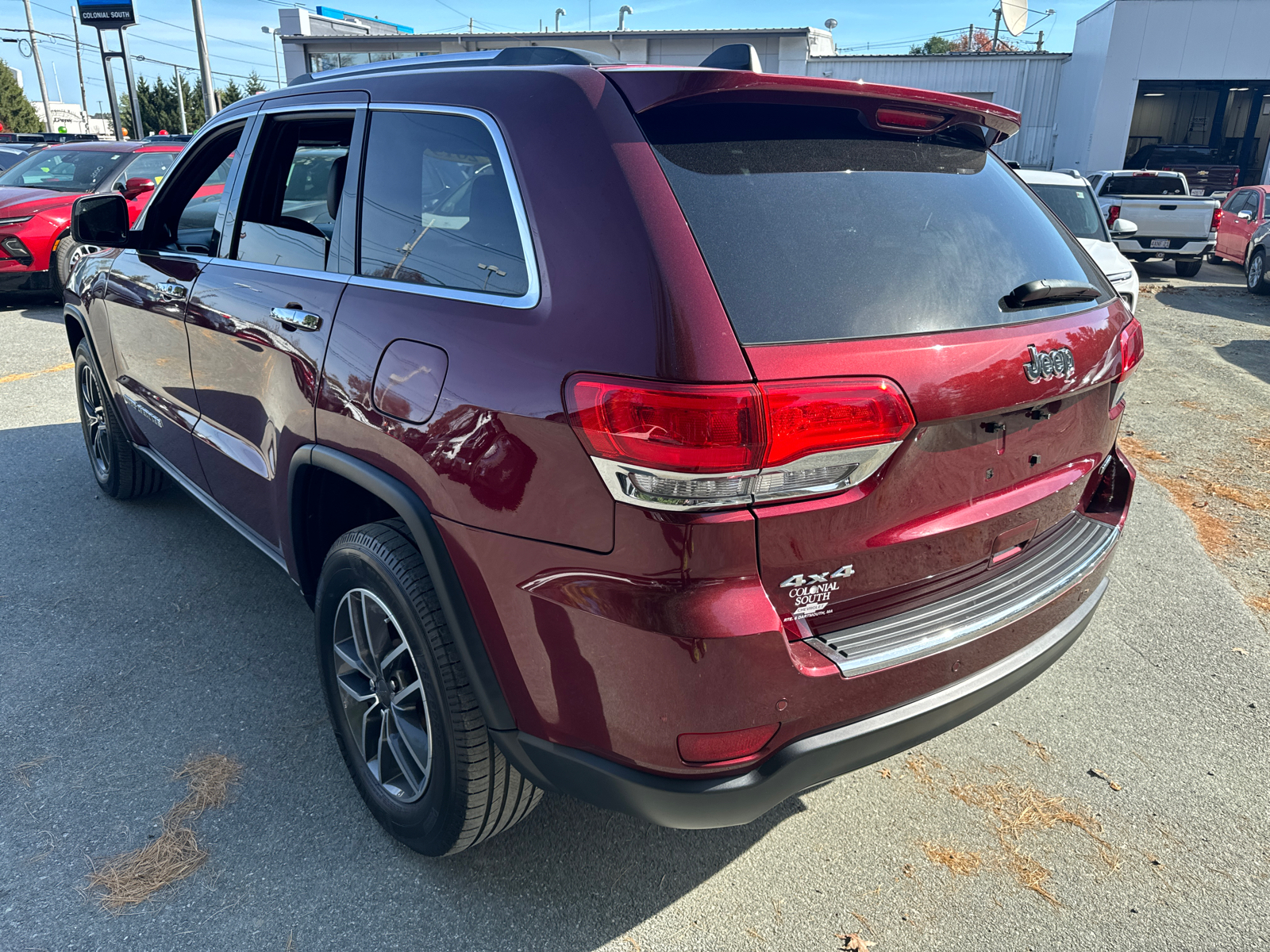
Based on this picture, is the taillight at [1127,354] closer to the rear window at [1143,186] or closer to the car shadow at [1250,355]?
the car shadow at [1250,355]

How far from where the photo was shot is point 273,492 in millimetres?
2797

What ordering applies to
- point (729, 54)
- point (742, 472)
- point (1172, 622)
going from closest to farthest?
point (742, 472), point (729, 54), point (1172, 622)

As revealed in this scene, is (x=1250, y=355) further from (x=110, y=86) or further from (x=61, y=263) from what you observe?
(x=110, y=86)

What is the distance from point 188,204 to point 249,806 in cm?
258

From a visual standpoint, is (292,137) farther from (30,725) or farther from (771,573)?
(771,573)

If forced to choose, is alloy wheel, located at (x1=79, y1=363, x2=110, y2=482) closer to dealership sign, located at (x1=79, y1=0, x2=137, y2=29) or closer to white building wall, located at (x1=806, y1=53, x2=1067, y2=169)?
dealership sign, located at (x1=79, y1=0, x2=137, y2=29)

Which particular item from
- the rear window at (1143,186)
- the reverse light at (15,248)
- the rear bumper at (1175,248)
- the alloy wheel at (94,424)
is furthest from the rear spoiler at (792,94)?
the rear window at (1143,186)

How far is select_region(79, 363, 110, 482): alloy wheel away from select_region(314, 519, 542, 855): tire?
2.82m

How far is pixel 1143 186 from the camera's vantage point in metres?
16.2

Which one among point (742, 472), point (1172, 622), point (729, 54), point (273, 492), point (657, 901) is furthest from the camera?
point (1172, 622)

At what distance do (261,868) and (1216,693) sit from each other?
3.16 m

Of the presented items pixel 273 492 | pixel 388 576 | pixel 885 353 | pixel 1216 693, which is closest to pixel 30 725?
pixel 273 492

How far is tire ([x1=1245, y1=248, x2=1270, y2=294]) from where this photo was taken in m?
13.0

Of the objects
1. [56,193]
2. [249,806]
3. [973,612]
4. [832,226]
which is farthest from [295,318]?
[56,193]
